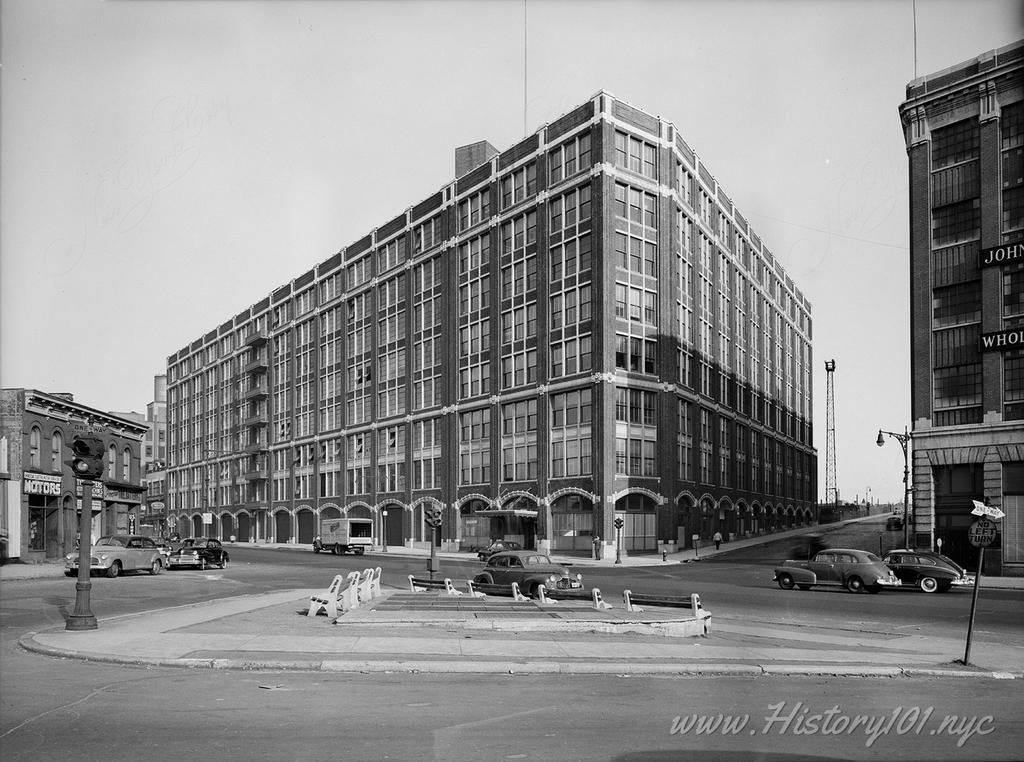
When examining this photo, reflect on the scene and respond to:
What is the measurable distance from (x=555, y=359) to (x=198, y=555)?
29295 mm

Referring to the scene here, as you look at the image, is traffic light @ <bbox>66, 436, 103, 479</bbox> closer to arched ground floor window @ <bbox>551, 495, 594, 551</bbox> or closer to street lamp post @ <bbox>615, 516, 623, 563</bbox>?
street lamp post @ <bbox>615, 516, 623, 563</bbox>

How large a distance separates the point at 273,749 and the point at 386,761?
1.25 meters

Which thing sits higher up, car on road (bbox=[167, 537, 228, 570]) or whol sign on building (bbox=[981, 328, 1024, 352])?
whol sign on building (bbox=[981, 328, 1024, 352])

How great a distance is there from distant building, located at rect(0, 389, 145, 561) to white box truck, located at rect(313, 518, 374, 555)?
58.5 feet

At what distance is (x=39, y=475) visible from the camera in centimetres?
4644

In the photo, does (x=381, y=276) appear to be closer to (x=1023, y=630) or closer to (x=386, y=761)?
(x=1023, y=630)

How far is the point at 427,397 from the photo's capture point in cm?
7819

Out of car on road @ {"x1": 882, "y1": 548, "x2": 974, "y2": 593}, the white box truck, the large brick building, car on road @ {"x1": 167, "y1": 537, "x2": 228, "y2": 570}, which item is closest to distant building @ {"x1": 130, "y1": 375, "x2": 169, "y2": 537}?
the large brick building

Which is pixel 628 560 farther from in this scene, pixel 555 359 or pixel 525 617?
pixel 525 617

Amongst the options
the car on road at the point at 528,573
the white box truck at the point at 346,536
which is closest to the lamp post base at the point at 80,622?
the car on road at the point at 528,573

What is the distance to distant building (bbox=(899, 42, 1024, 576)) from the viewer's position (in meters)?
41.8

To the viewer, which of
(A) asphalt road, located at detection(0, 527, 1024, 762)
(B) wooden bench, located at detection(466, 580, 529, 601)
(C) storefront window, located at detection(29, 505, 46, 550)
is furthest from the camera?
(C) storefront window, located at detection(29, 505, 46, 550)

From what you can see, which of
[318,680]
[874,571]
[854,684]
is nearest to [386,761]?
[318,680]

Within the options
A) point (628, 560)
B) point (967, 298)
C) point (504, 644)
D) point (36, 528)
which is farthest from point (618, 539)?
point (504, 644)
